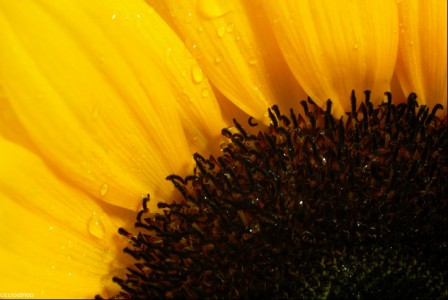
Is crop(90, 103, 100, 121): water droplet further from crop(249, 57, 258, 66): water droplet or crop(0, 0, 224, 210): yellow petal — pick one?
crop(249, 57, 258, 66): water droplet

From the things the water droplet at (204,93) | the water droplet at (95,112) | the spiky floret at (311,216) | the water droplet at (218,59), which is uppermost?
the water droplet at (218,59)

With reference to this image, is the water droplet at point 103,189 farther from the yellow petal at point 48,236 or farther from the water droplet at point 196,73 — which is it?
the water droplet at point 196,73

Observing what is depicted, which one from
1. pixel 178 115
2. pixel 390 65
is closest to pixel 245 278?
pixel 178 115

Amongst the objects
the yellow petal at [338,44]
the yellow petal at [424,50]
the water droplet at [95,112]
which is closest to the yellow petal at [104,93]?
the water droplet at [95,112]

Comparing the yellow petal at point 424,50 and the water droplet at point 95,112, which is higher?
the yellow petal at point 424,50

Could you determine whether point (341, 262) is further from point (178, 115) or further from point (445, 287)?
point (178, 115)

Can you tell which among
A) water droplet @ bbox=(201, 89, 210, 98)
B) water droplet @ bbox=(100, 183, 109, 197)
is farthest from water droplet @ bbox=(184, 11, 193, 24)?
water droplet @ bbox=(100, 183, 109, 197)

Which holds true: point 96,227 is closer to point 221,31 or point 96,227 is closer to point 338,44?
point 221,31

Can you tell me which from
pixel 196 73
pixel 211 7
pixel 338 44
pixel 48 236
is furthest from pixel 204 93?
pixel 48 236
